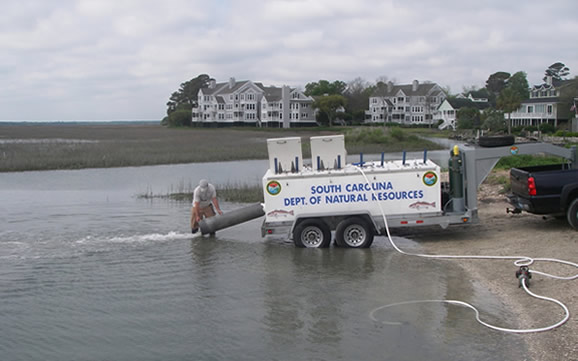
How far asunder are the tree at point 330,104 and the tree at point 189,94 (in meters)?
49.8

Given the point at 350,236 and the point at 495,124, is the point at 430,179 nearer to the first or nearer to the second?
the point at 350,236

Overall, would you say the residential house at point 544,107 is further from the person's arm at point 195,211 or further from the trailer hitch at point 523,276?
the trailer hitch at point 523,276

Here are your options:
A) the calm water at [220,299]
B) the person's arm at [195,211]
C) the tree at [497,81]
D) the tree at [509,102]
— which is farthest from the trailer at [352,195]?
the tree at [497,81]

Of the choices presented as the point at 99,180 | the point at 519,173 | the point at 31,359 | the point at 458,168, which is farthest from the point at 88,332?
the point at 99,180

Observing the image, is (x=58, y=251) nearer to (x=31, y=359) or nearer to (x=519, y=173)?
(x=31, y=359)

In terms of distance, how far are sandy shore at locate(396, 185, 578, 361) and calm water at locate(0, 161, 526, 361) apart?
36cm

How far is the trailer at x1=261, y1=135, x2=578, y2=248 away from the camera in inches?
583

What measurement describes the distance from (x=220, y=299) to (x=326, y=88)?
13656 centimetres

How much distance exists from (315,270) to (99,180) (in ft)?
82.0

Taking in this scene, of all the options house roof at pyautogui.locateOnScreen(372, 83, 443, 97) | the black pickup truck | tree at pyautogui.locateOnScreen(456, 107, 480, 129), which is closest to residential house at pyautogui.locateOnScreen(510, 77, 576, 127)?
tree at pyautogui.locateOnScreen(456, 107, 480, 129)

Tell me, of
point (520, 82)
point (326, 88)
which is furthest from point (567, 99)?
point (326, 88)

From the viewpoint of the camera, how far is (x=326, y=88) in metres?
145

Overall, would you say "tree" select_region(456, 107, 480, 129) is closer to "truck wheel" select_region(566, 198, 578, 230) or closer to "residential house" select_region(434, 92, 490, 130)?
"residential house" select_region(434, 92, 490, 130)

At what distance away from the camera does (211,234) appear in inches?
681
